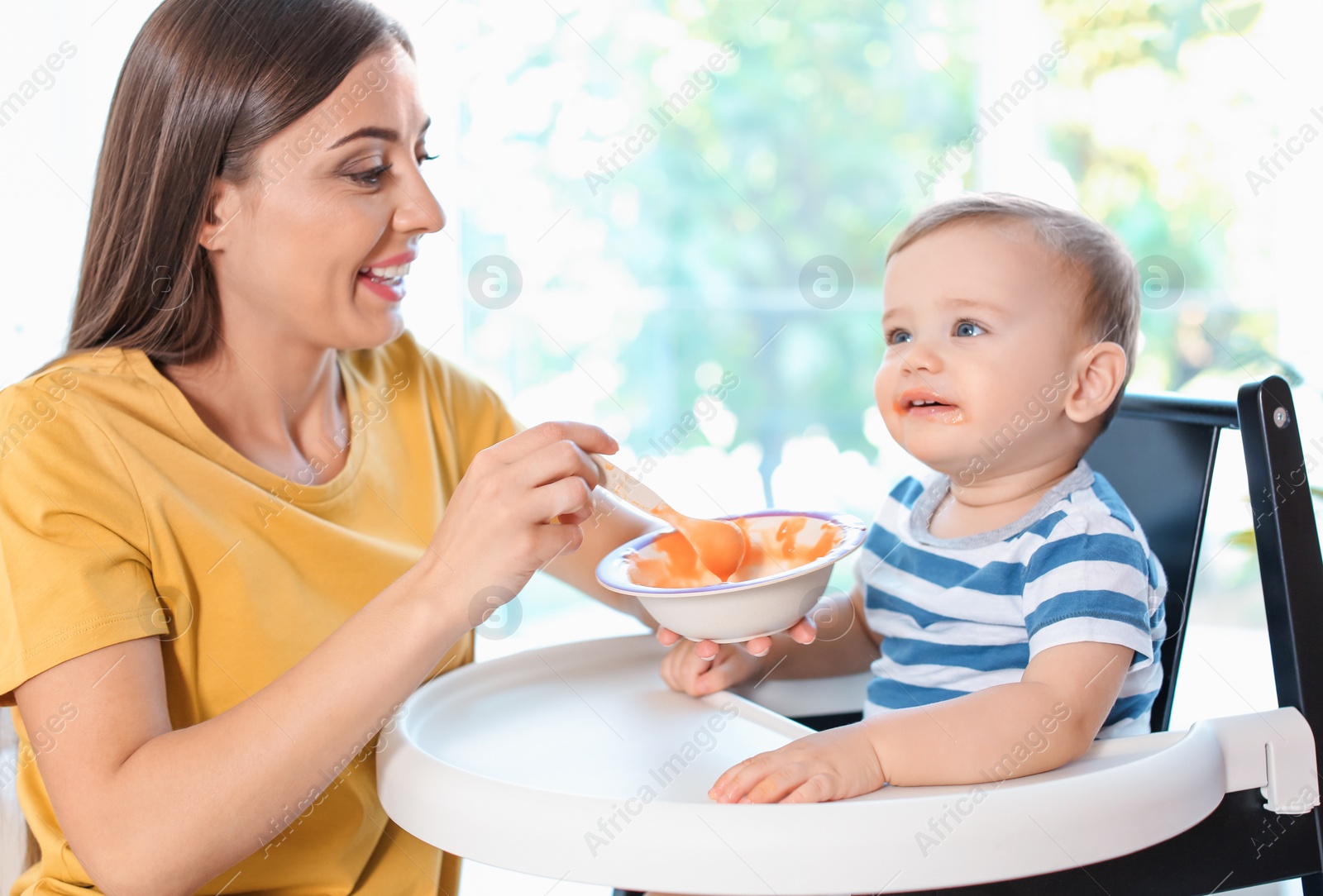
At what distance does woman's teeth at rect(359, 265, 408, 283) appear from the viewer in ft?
4.18

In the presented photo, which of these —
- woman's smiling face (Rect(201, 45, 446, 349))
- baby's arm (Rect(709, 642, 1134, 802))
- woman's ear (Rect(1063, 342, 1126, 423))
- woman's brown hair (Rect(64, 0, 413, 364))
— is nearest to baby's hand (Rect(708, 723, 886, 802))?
baby's arm (Rect(709, 642, 1134, 802))

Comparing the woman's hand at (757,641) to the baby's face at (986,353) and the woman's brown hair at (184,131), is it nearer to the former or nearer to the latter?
the baby's face at (986,353)

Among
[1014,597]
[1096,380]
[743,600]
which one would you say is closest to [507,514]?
[743,600]

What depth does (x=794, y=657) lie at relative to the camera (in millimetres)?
1284

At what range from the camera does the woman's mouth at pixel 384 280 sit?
1.26m

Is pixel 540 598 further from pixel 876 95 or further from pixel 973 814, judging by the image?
pixel 973 814

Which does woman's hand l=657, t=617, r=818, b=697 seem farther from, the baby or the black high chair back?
the black high chair back

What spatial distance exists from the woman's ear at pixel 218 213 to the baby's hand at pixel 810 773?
0.82 metres

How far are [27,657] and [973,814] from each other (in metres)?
0.79

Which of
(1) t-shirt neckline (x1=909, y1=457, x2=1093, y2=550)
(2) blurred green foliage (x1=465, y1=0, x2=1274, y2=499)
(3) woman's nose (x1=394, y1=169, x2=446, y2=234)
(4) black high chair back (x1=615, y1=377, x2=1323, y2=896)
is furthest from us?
(2) blurred green foliage (x1=465, y1=0, x2=1274, y2=499)

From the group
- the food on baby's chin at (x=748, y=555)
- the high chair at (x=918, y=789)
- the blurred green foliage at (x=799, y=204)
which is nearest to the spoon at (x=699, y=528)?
the food on baby's chin at (x=748, y=555)

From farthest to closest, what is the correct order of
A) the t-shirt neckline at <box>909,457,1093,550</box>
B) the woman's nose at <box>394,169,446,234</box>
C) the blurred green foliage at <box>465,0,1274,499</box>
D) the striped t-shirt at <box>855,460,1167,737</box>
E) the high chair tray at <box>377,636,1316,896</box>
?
the blurred green foliage at <box>465,0,1274,499</box> < the woman's nose at <box>394,169,446,234</box> < the t-shirt neckline at <box>909,457,1093,550</box> < the striped t-shirt at <box>855,460,1167,737</box> < the high chair tray at <box>377,636,1316,896</box>

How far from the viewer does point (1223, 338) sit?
385 centimetres

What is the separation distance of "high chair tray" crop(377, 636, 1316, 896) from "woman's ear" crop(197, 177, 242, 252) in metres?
0.58
